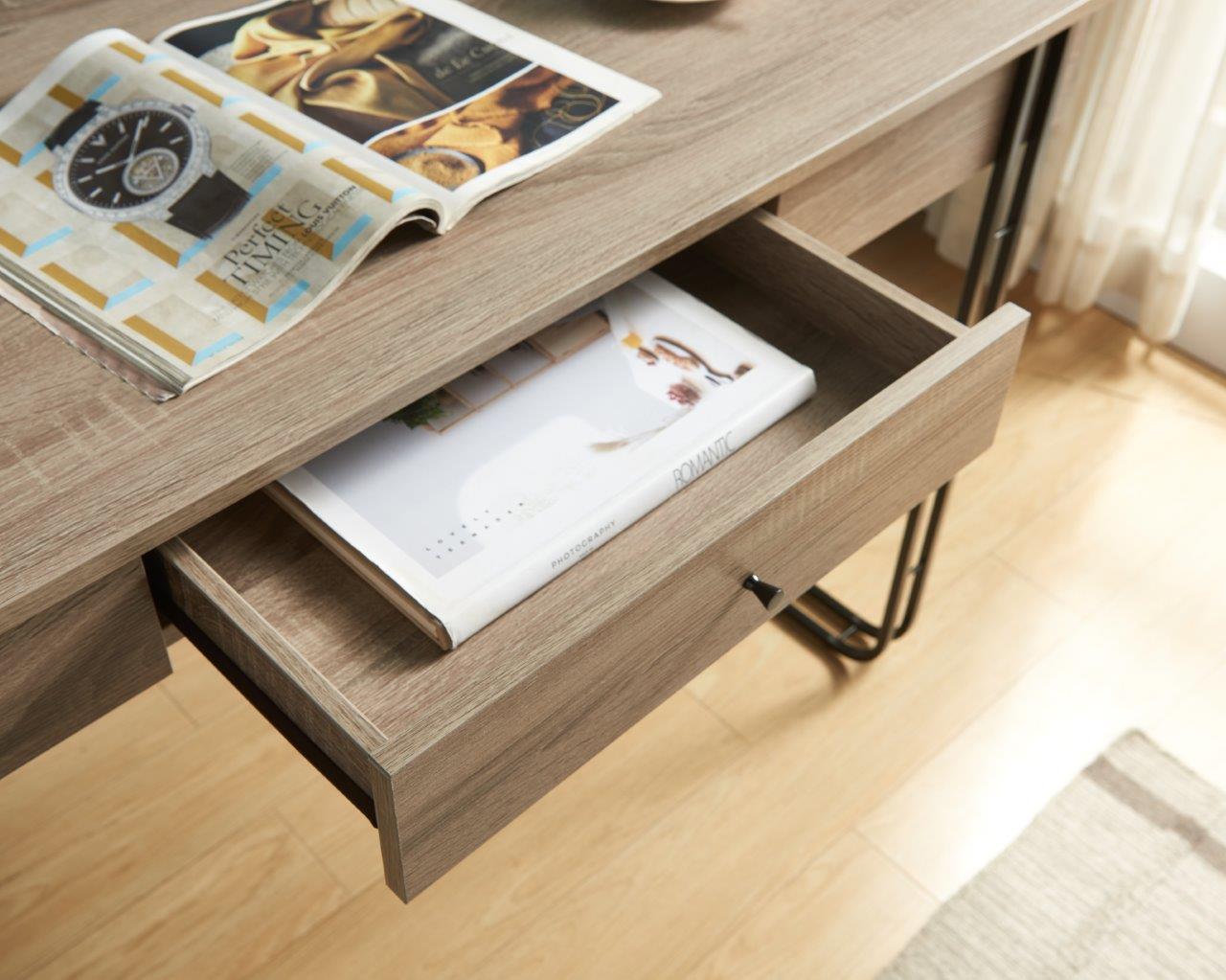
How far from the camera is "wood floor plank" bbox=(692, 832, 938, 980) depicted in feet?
4.01

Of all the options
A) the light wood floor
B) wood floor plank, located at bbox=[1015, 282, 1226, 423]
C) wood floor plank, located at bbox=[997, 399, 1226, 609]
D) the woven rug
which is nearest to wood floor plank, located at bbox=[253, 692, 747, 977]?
the light wood floor

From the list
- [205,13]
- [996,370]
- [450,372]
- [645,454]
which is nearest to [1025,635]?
[996,370]

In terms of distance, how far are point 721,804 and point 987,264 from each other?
1.93 feet

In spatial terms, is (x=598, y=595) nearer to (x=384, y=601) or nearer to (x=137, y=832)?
(x=384, y=601)

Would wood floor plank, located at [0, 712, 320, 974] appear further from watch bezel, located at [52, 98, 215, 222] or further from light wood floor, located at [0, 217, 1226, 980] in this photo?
watch bezel, located at [52, 98, 215, 222]

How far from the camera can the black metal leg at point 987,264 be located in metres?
1.15

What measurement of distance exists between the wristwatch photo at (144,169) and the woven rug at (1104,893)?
88 cm

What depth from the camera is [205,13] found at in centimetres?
102

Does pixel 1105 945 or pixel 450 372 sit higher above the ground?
pixel 450 372

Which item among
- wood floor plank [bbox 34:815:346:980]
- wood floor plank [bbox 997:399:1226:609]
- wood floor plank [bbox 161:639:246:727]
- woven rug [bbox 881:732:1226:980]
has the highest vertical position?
wood floor plank [bbox 997:399:1226:609]

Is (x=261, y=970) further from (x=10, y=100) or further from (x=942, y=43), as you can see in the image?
(x=942, y=43)

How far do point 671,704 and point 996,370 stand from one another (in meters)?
0.64

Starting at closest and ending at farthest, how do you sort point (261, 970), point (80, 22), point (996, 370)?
point (996, 370)
point (80, 22)
point (261, 970)

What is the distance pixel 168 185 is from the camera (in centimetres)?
85
